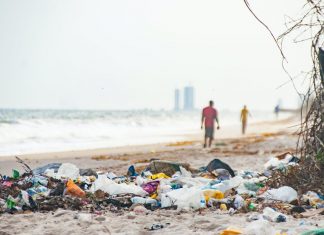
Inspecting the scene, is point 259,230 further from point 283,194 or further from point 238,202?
point 283,194

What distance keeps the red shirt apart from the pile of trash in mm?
6924

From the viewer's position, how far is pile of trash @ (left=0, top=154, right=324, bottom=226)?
4.90 m

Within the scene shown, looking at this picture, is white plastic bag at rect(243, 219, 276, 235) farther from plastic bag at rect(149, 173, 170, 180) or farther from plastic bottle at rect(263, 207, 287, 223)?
plastic bag at rect(149, 173, 170, 180)

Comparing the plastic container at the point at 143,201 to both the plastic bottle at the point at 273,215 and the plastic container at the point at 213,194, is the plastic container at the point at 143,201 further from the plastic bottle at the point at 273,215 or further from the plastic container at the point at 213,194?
the plastic bottle at the point at 273,215

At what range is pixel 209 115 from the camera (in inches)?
531

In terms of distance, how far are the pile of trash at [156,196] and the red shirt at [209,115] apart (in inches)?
273

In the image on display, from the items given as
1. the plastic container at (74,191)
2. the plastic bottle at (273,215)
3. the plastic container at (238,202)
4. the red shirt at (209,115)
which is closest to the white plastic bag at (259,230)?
the plastic bottle at (273,215)

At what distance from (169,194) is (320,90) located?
2057 millimetres

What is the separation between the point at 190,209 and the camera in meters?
4.93

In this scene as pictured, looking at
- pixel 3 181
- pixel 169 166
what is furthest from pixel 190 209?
pixel 3 181

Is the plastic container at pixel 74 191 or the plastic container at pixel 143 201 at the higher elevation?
the plastic container at pixel 74 191

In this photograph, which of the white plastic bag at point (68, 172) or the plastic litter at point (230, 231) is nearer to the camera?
the plastic litter at point (230, 231)

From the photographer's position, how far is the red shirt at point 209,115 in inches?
527

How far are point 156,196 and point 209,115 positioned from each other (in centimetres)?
825
